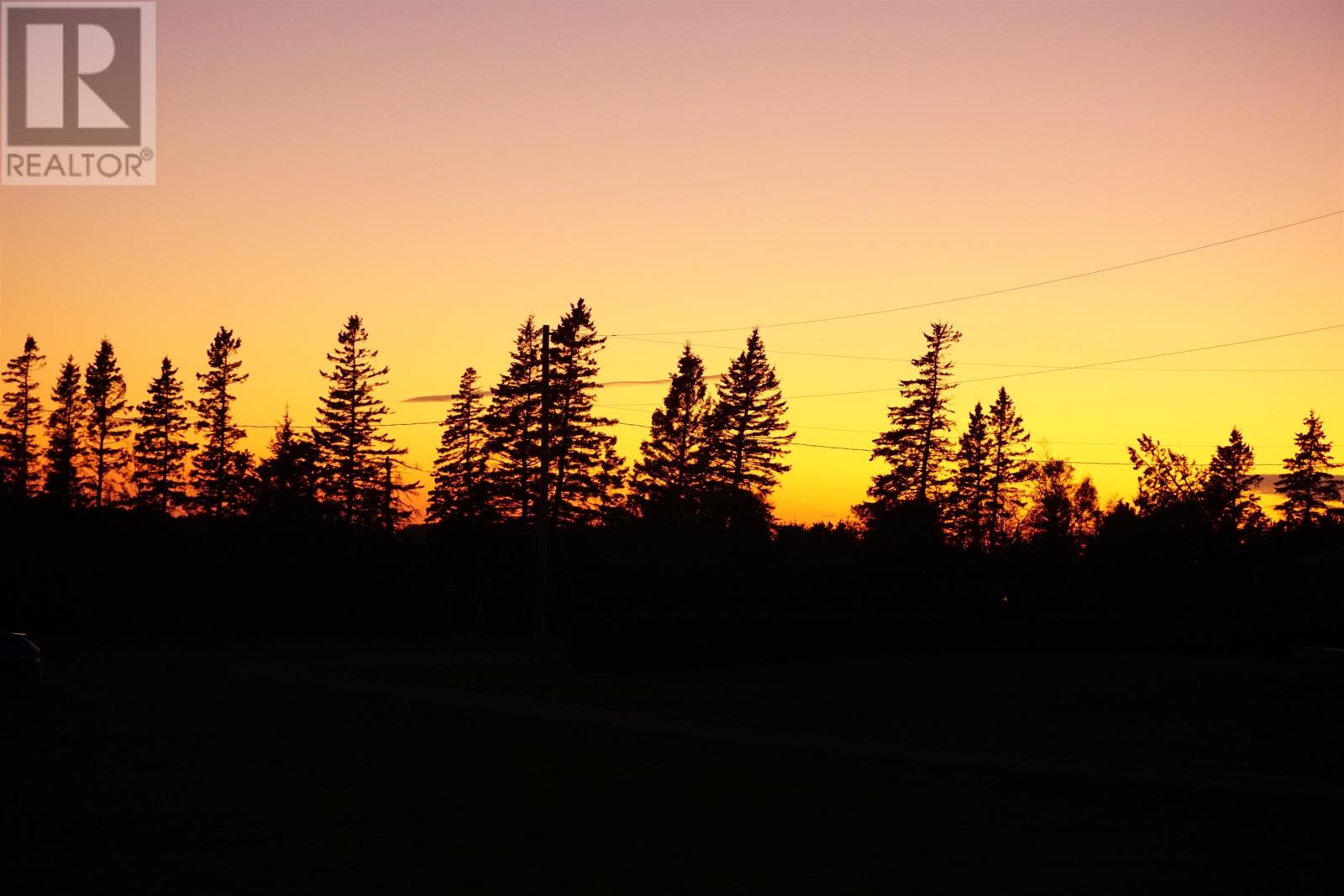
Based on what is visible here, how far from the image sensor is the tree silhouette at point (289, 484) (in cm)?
6831

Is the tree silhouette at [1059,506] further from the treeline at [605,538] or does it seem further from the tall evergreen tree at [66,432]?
the tall evergreen tree at [66,432]

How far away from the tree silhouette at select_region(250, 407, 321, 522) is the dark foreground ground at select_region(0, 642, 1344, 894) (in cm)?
4452

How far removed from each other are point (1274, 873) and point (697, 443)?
70.9 meters

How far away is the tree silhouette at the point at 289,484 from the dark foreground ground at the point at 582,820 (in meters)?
44.5

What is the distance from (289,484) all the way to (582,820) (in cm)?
6417

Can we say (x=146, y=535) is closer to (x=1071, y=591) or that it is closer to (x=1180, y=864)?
(x=1071, y=591)

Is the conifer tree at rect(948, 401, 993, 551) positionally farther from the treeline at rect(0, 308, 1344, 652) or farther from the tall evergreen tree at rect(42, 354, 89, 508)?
the tall evergreen tree at rect(42, 354, 89, 508)

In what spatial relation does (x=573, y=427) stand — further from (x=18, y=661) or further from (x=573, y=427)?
(x=18, y=661)

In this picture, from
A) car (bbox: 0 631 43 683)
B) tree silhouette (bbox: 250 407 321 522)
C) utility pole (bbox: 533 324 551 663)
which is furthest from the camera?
→ tree silhouette (bbox: 250 407 321 522)

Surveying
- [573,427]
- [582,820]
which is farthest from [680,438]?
[582,820]

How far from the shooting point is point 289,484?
246 feet

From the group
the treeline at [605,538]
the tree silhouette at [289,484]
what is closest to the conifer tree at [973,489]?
the treeline at [605,538]

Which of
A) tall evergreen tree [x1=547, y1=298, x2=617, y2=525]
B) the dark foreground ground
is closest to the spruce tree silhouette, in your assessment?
tall evergreen tree [x1=547, y1=298, x2=617, y2=525]

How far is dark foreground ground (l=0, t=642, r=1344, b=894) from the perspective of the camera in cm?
1130
